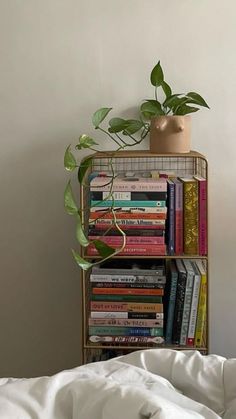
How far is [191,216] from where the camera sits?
75.5 inches

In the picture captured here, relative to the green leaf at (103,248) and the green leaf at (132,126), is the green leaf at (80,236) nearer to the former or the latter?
the green leaf at (103,248)

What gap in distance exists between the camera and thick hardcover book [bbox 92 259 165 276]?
195 centimetres

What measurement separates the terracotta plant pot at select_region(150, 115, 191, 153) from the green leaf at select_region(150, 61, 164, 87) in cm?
14

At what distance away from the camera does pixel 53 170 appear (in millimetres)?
2240

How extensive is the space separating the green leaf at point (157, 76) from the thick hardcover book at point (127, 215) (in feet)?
1.62

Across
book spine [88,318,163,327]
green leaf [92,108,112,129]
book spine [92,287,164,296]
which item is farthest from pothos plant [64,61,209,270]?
book spine [88,318,163,327]

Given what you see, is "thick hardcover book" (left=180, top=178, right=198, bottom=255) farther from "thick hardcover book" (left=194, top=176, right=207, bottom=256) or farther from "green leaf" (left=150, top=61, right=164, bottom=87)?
"green leaf" (left=150, top=61, right=164, bottom=87)

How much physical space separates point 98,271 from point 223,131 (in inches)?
29.6

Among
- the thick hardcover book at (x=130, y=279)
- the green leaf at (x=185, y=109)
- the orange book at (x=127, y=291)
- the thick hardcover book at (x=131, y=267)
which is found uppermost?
the green leaf at (x=185, y=109)

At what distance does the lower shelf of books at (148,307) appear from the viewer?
1944mm

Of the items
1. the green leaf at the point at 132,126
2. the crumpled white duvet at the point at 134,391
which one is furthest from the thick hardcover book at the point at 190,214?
the crumpled white duvet at the point at 134,391

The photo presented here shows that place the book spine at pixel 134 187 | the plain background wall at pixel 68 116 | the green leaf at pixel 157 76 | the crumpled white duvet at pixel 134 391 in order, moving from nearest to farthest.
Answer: the crumpled white duvet at pixel 134 391 < the book spine at pixel 134 187 < the green leaf at pixel 157 76 < the plain background wall at pixel 68 116

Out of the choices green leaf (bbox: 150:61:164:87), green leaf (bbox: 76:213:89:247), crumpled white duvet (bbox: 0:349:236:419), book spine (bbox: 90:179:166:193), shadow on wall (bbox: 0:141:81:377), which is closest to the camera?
crumpled white duvet (bbox: 0:349:236:419)

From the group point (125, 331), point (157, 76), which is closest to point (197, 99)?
point (157, 76)
